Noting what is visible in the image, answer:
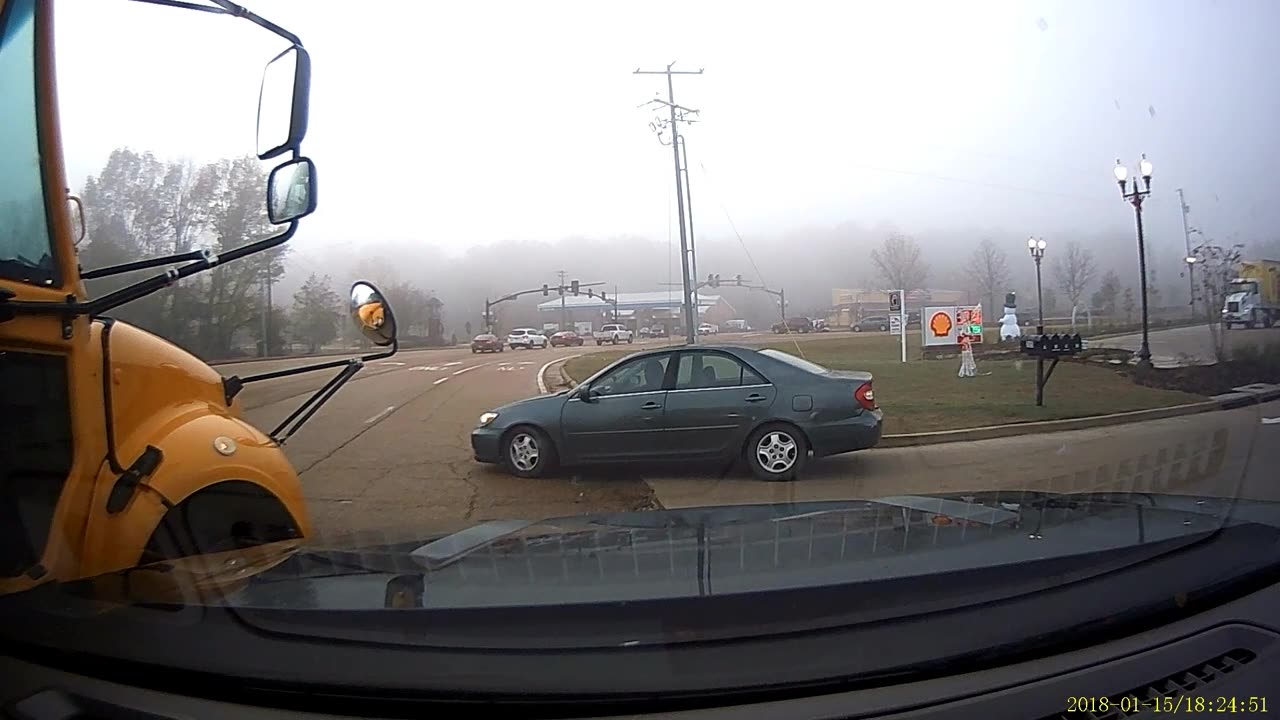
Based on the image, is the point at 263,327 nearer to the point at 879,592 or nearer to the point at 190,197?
the point at 190,197

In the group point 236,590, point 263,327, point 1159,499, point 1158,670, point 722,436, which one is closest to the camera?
point 1158,670

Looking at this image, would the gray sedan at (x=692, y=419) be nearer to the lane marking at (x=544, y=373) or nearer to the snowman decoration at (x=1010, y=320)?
the lane marking at (x=544, y=373)

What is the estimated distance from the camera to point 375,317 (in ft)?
13.7

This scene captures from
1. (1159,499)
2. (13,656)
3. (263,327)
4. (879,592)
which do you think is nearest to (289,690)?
(13,656)

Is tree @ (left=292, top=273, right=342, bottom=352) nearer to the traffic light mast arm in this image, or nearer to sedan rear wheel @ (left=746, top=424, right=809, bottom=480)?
the traffic light mast arm

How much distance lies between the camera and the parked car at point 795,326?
13227 millimetres

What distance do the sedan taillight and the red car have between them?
3416 mm

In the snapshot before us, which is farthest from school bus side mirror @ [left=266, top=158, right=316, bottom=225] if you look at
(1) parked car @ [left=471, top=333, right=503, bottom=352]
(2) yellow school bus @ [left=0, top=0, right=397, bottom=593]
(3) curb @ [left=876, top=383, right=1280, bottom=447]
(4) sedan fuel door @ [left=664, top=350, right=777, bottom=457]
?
(3) curb @ [left=876, top=383, right=1280, bottom=447]

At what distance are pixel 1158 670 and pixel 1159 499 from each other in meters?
2.10

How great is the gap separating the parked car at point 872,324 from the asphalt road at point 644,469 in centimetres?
450

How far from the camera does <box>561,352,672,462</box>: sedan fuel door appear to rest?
28.3 feet

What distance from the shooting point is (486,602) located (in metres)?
2.60

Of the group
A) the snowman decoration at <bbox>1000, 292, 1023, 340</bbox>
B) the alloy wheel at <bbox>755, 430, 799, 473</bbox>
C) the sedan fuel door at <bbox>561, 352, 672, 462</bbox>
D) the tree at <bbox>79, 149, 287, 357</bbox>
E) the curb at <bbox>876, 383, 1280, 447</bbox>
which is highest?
the tree at <bbox>79, 149, 287, 357</bbox>

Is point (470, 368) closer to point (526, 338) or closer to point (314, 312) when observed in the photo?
point (526, 338)
